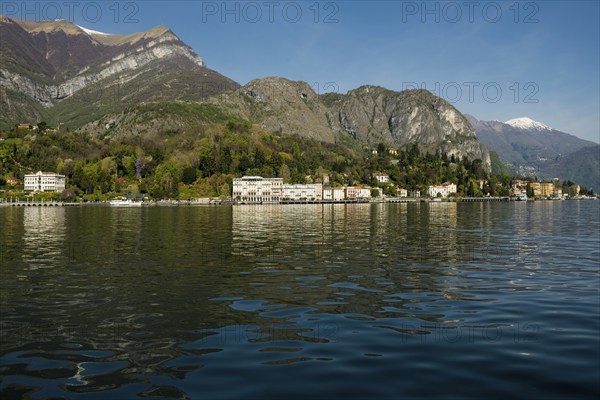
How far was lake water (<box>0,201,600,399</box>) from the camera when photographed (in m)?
12.2

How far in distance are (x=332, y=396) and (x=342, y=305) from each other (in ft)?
32.0

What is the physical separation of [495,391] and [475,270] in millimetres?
20375

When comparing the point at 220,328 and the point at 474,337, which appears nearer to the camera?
the point at 474,337

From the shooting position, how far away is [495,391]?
11672 millimetres

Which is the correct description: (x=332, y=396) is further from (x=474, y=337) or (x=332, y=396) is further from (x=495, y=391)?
(x=474, y=337)

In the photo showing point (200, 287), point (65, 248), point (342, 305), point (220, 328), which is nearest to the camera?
point (220, 328)

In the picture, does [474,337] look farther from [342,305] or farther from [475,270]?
[475,270]

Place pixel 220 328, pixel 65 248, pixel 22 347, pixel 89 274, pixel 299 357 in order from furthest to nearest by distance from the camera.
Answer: pixel 65 248 < pixel 89 274 < pixel 220 328 < pixel 22 347 < pixel 299 357

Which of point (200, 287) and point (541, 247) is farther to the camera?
point (541, 247)

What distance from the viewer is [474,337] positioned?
16.1 metres

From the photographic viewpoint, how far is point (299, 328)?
57.0 feet

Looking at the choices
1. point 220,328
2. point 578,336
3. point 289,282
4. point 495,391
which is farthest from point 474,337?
point 289,282

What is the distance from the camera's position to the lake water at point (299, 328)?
482 inches

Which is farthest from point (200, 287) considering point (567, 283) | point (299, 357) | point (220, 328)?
point (567, 283)
